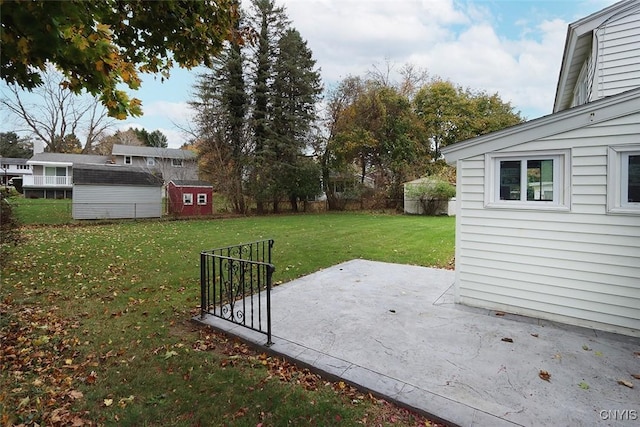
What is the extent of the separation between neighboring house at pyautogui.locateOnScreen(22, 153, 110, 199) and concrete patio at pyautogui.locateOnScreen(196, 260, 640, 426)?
1363 inches

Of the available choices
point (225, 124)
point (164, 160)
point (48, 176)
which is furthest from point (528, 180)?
point (48, 176)

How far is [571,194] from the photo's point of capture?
407 cm

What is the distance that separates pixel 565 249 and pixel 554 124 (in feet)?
5.36

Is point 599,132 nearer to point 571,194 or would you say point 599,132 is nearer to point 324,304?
point 571,194

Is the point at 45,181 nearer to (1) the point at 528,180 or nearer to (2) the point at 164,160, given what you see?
(2) the point at 164,160

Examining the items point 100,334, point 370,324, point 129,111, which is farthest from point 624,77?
point 100,334

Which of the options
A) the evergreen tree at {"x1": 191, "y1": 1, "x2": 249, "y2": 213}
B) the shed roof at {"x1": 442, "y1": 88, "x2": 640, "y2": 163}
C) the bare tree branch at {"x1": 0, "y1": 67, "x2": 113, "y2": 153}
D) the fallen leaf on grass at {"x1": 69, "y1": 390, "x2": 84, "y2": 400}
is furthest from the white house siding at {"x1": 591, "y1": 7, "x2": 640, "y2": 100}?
the bare tree branch at {"x1": 0, "y1": 67, "x2": 113, "y2": 153}

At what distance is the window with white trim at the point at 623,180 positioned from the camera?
3.74 m

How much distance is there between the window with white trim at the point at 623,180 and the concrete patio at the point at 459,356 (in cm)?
158

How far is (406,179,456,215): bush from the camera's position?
21266 millimetres

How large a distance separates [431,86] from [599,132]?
27473 mm

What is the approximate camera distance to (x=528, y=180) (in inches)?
173

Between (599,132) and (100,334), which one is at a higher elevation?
(599,132)

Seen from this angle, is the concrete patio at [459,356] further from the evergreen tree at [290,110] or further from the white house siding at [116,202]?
the evergreen tree at [290,110]
